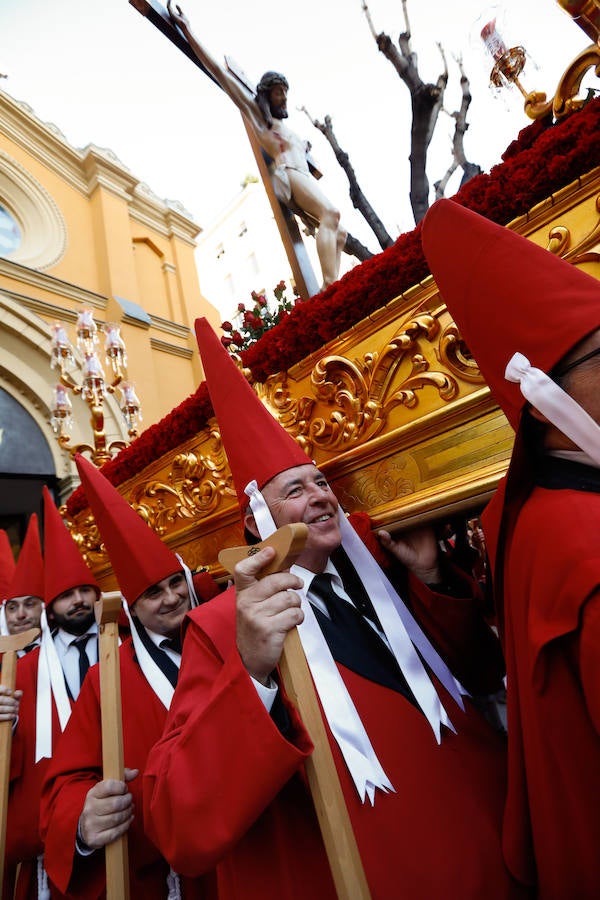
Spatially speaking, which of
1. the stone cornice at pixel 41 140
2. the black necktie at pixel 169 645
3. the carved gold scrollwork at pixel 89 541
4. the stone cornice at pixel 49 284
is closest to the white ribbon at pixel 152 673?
the black necktie at pixel 169 645

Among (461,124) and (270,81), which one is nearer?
(270,81)

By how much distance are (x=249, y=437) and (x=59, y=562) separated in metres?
1.88

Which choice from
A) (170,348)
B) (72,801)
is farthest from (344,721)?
(170,348)

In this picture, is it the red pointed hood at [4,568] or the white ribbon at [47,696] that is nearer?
the white ribbon at [47,696]

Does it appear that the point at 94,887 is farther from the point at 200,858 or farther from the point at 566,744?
the point at 566,744

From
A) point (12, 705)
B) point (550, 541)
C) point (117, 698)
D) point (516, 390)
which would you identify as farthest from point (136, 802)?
point (516, 390)

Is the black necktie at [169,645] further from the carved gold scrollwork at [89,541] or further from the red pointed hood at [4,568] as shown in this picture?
the red pointed hood at [4,568]

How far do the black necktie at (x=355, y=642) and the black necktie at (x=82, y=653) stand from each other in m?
1.81

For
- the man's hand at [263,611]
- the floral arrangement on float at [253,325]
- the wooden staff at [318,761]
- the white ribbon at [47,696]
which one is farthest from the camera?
the floral arrangement on float at [253,325]

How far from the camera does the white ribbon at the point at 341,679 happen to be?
1050mm

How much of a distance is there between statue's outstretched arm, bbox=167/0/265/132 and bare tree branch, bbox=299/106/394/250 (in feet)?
3.29

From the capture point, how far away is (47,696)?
7.66ft

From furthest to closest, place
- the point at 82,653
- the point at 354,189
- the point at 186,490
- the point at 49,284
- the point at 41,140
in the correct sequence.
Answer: the point at 41,140
the point at 49,284
the point at 354,189
the point at 82,653
the point at 186,490

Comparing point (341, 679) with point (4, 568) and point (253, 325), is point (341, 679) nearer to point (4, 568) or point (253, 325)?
point (253, 325)
